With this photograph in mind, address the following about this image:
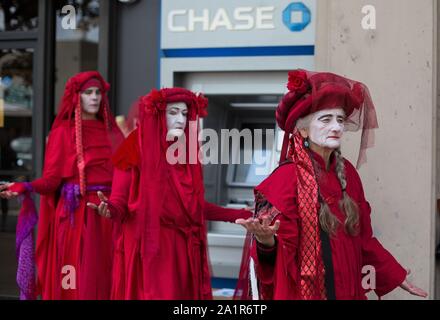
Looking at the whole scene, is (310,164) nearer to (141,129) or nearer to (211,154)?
(141,129)

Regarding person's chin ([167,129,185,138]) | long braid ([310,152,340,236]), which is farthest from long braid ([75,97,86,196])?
long braid ([310,152,340,236])

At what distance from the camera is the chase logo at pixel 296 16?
5453 millimetres

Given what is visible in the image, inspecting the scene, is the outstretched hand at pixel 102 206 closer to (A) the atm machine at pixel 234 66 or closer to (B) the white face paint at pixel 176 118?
(B) the white face paint at pixel 176 118

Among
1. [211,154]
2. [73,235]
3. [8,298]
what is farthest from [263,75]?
[8,298]

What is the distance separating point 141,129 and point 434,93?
5.84 feet

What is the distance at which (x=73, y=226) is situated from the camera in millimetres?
5137

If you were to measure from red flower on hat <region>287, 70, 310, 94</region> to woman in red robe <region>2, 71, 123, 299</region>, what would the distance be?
2080mm

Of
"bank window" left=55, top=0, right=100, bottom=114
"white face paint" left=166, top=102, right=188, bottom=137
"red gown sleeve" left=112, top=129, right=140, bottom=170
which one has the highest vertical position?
"bank window" left=55, top=0, right=100, bottom=114

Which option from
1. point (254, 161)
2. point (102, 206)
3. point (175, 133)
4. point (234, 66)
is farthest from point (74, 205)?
point (234, 66)

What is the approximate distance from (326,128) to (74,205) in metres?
2.37

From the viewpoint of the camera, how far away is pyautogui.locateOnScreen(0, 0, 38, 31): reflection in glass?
648 centimetres

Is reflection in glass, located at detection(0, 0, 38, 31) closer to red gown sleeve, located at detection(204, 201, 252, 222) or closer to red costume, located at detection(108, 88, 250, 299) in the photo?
red costume, located at detection(108, 88, 250, 299)
